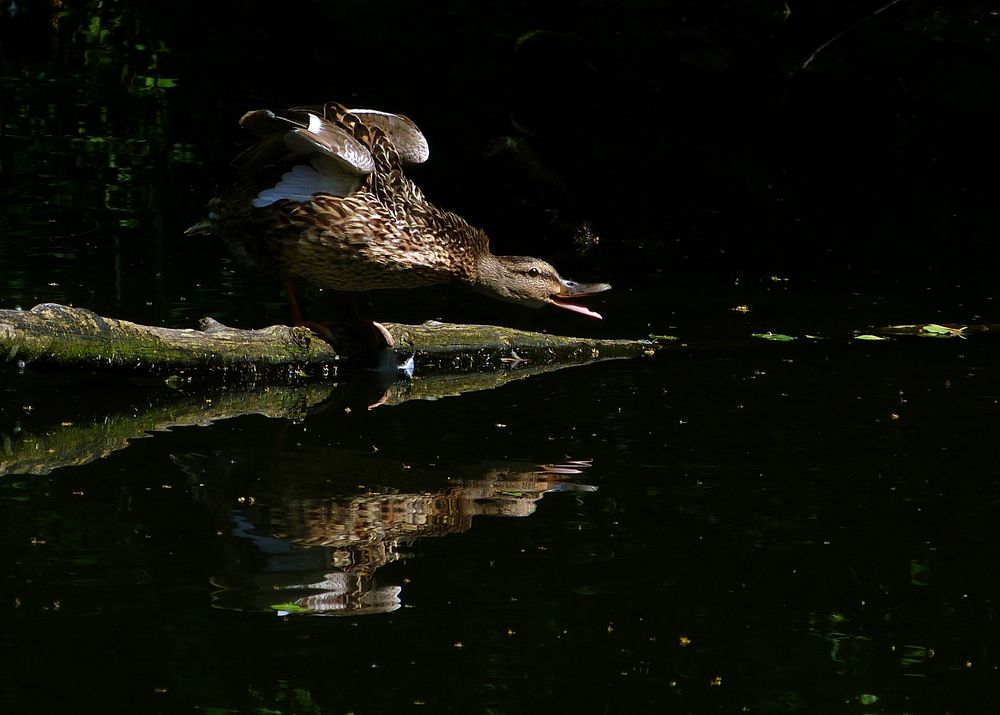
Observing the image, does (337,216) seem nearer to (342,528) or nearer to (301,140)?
(301,140)

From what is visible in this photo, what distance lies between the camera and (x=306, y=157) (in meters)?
8.52

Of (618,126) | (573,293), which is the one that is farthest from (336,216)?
(618,126)

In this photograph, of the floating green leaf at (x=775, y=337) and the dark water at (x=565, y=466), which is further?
the floating green leaf at (x=775, y=337)

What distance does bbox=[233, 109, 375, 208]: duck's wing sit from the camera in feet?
26.9

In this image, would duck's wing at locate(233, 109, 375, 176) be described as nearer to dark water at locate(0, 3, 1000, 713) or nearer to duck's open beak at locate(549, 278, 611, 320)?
dark water at locate(0, 3, 1000, 713)

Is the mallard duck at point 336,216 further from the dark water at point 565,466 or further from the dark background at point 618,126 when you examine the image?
the dark background at point 618,126

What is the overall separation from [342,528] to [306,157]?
318cm

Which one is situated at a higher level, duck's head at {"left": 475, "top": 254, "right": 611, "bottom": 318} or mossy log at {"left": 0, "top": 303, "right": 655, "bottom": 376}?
duck's head at {"left": 475, "top": 254, "right": 611, "bottom": 318}

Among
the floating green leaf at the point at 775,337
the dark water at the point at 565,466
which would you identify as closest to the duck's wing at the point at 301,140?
the dark water at the point at 565,466

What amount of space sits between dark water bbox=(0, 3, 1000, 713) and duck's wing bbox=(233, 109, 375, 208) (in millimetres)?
1010

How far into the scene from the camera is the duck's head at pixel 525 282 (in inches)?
360

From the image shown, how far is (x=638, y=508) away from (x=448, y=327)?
9.11ft

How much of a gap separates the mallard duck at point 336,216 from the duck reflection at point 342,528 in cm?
200

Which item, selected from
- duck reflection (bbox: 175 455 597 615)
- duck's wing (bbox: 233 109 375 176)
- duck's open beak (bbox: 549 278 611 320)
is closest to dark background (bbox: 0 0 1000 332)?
duck's open beak (bbox: 549 278 611 320)
